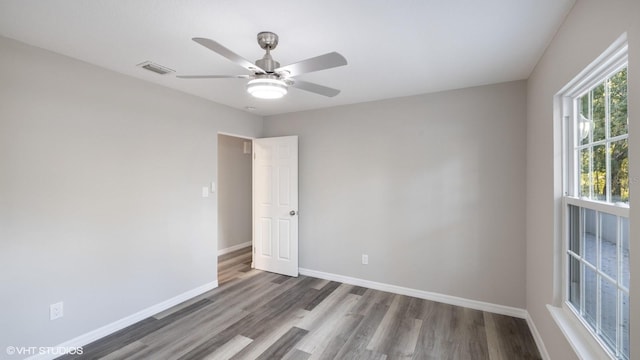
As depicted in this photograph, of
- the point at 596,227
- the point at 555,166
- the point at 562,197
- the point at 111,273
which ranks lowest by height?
the point at 111,273

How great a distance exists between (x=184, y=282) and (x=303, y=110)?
2.76m

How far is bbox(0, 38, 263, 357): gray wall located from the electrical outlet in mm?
35

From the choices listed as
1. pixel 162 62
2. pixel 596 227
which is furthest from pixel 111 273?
pixel 596 227

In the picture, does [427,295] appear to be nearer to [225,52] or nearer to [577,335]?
[577,335]

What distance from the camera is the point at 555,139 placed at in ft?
6.09

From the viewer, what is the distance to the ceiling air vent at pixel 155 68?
234 centimetres

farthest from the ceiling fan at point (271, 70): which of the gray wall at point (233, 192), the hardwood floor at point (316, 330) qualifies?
the gray wall at point (233, 192)

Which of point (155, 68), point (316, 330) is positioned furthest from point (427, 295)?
point (155, 68)

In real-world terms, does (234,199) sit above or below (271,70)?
below

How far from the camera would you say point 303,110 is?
13.0 feet

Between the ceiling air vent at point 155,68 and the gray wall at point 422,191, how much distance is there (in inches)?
74.3

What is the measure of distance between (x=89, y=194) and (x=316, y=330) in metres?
2.41

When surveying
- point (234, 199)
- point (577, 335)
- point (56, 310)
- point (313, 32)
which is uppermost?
point (313, 32)

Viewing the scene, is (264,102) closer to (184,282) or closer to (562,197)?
(184,282)
